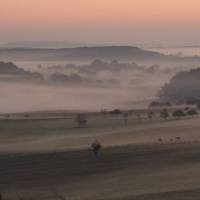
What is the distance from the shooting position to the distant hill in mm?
94706

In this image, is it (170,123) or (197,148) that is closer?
(197,148)

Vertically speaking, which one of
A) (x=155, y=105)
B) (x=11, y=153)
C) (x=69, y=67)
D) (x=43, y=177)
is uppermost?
(x=69, y=67)

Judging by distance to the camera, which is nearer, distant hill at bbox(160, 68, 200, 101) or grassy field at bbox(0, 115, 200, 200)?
grassy field at bbox(0, 115, 200, 200)

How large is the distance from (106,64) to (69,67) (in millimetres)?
9047

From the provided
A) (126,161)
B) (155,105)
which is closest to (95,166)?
(126,161)

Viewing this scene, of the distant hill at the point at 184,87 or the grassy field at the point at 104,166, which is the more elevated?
the distant hill at the point at 184,87

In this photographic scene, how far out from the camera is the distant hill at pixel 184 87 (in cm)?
9471

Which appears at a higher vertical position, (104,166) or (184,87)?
(184,87)

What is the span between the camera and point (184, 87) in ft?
325

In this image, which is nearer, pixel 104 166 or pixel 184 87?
pixel 104 166

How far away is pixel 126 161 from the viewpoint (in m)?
29.5

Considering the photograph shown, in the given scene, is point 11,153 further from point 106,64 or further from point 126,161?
point 106,64

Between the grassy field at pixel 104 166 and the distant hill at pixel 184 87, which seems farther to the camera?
the distant hill at pixel 184 87

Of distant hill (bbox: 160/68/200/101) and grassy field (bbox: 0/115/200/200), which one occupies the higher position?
distant hill (bbox: 160/68/200/101)
